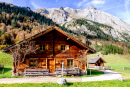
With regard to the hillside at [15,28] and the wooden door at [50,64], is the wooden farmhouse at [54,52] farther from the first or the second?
the hillside at [15,28]

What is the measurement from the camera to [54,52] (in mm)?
20641

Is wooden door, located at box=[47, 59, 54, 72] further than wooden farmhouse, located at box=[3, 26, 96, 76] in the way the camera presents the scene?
Yes

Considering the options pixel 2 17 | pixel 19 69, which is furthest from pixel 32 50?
pixel 2 17

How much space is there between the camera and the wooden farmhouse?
2002 cm

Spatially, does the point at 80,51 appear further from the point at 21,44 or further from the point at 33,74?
the point at 21,44

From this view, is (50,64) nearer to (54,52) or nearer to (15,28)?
(54,52)

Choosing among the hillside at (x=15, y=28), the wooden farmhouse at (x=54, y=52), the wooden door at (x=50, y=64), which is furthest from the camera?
the hillside at (x=15, y=28)

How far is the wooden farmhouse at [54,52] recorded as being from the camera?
65.7 feet

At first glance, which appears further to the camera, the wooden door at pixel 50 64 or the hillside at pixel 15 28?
the hillside at pixel 15 28

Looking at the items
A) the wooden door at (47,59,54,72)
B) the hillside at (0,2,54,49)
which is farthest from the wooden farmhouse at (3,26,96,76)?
the hillside at (0,2,54,49)

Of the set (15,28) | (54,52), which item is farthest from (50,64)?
(15,28)

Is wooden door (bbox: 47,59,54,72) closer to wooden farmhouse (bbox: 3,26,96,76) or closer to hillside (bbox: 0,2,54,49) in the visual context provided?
wooden farmhouse (bbox: 3,26,96,76)

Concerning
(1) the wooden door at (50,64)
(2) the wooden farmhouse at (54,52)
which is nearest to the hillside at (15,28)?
(2) the wooden farmhouse at (54,52)

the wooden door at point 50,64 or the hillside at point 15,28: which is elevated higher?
the hillside at point 15,28
